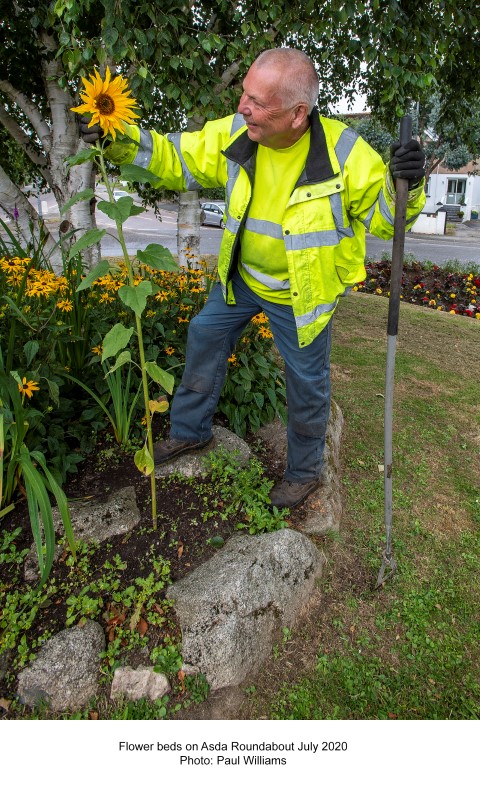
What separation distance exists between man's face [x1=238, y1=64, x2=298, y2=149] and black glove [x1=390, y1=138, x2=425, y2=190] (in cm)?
39

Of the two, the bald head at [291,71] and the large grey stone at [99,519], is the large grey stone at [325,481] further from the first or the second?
the bald head at [291,71]

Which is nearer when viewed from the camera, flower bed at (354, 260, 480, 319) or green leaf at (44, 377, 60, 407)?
green leaf at (44, 377, 60, 407)

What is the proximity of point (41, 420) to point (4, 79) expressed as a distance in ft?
12.4

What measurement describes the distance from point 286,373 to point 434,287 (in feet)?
20.3

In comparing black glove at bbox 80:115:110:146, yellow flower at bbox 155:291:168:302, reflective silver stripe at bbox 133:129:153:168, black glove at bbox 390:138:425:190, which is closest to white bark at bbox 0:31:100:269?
yellow flower at bbox 155:291:168:302

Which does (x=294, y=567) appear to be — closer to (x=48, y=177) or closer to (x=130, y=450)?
(x=130, y=450)

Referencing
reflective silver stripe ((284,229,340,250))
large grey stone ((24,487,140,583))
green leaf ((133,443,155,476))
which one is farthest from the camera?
large grey stone ((24,487,140,583))

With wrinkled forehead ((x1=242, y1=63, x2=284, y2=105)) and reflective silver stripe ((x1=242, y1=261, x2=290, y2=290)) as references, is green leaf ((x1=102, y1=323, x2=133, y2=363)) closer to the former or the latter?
reflective silver stripe ((x1=242, y1=261, x2=290, y2=290))

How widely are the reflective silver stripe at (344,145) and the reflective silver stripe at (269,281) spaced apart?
0.51 m

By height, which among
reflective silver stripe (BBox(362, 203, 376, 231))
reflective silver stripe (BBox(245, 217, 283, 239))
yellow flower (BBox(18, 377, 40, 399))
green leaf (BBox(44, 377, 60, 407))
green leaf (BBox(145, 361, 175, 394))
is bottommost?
green leaf (BBox(44, 377, 60, 407))

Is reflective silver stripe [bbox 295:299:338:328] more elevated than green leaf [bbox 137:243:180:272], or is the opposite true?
green leaf [bbox 137:243:180:272]

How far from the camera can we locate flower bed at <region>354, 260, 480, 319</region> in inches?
296

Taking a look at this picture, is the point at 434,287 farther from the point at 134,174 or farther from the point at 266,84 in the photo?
the point at 134,174

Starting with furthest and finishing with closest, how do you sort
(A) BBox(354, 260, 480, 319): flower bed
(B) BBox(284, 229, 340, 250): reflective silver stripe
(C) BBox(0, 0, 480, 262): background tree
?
(A) BBox(354, 260, 480, 319): flower bed
(C) BBox(0, 0, 480, 262): background tree
(B) BBox(284, 229, 340, 250): reflective silver stripe
